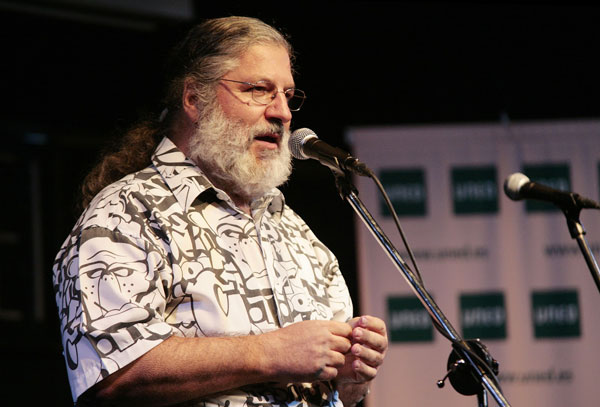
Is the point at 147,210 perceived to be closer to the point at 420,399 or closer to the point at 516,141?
the point at 420,399

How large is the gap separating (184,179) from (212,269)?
0.30 meters

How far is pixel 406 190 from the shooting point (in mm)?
4473

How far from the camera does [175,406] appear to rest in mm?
1795

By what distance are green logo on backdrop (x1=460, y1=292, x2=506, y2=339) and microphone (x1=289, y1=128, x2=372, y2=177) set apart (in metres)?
2.64

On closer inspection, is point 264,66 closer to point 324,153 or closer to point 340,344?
point 324,153

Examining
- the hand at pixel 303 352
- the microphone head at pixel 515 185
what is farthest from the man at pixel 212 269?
the microphone head at pixel 515 185

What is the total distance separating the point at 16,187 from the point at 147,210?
2558 mm

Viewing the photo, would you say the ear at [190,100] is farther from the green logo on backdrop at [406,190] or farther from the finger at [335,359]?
the green logo on backdrop at [406,190]

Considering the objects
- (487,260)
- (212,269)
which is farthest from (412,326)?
(212,269)

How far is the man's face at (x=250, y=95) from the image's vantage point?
7.16ft

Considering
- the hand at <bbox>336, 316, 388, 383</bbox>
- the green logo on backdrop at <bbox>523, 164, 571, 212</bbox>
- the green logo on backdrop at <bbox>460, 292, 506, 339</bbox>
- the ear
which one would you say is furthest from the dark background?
the hand at <bbox>336, 316, 388, 383</bbox>

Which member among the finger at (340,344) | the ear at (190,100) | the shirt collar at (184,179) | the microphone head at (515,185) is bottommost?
the finger at (340,344)

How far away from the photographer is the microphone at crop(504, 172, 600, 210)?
5.82 feet

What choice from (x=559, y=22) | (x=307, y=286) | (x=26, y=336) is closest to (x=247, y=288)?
(x=307, y=286)
